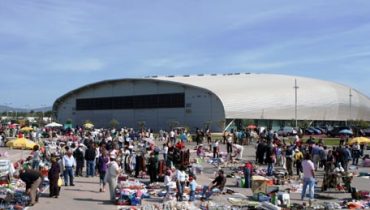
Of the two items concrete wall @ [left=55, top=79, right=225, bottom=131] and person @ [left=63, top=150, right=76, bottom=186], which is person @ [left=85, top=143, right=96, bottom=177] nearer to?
person @ [left=63, top=150, right=76, bottom=186]

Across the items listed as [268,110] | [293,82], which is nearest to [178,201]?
[268,110]

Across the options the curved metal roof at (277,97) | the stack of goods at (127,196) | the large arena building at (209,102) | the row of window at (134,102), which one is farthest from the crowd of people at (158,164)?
the row of window at (134,102)

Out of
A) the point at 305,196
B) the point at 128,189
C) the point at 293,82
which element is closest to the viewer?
Answer: the point at 128,189

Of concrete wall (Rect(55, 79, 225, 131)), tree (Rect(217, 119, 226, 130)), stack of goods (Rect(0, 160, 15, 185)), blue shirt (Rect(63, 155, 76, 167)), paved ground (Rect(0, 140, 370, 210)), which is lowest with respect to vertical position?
paved ground (Rect(0, 140, 370, 210))

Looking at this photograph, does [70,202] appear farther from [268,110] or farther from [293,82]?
[293,82]

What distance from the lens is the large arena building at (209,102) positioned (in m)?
85.7

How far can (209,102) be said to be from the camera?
8500 centimetres

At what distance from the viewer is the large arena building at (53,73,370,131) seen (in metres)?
85.7

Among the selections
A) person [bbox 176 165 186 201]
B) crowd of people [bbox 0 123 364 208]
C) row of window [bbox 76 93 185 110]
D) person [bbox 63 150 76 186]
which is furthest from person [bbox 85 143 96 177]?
row of window [bbox 76 93 185 110]

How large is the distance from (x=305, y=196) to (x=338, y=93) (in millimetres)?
93759

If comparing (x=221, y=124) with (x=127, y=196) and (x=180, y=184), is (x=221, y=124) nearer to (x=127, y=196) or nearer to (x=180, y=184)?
(x=180, y=184)

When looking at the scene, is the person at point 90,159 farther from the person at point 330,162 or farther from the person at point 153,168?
the person at point 330,162

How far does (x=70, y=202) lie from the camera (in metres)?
16.2

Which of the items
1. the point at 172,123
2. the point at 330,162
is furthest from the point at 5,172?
the point at 172,123
